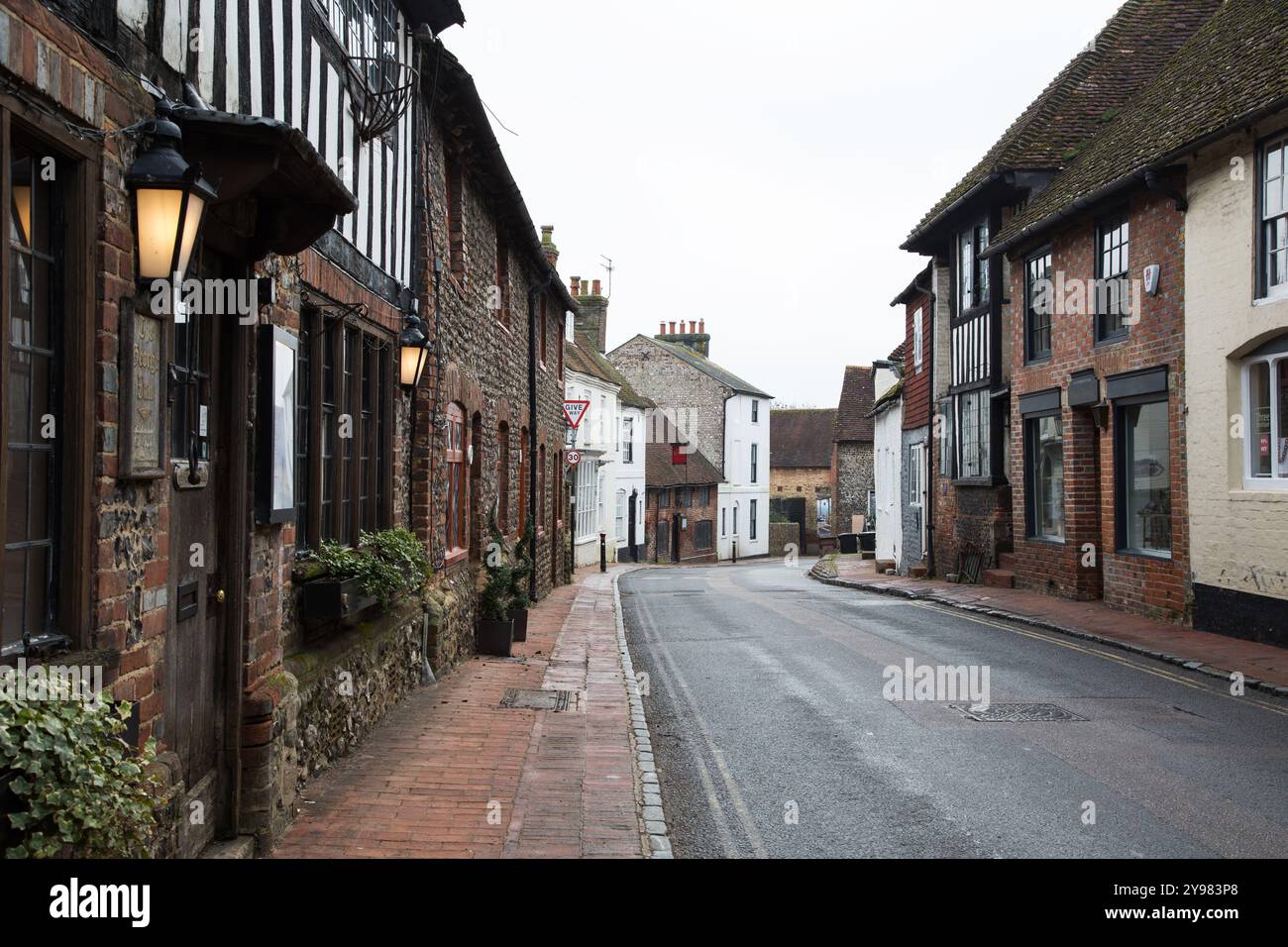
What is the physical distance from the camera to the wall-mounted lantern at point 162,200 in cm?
402

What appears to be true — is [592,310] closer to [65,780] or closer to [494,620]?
[494,620]

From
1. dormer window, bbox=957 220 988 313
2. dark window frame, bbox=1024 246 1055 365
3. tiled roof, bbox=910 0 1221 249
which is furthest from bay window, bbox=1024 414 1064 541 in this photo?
tiled roof, bbox=910 0 1221 249

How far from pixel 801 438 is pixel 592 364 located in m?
31.6

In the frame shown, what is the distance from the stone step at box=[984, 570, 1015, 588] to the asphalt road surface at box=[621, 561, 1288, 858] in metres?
6.63

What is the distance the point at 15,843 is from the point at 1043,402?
1780 centimetres

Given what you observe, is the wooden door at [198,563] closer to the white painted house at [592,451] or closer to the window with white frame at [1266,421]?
the window with white frame at [1266,421]

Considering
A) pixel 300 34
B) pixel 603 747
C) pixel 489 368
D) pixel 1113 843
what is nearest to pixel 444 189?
pixel 489 368

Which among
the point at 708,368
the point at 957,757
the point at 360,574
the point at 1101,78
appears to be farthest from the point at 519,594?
the point at 708,368

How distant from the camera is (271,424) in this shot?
5910mm

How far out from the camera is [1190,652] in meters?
11.8

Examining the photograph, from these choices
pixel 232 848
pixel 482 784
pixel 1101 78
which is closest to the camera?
pixel 232 848

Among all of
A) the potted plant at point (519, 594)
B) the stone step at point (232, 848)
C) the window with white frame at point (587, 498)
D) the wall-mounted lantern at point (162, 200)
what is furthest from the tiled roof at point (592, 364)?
the wall-mounted lantern at point (162, 200)

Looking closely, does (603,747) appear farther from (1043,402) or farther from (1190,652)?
(1043,402)

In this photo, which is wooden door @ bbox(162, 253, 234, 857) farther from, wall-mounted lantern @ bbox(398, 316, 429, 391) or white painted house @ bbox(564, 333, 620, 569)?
white painted house @ bbox(564, 333, 620, 569)
